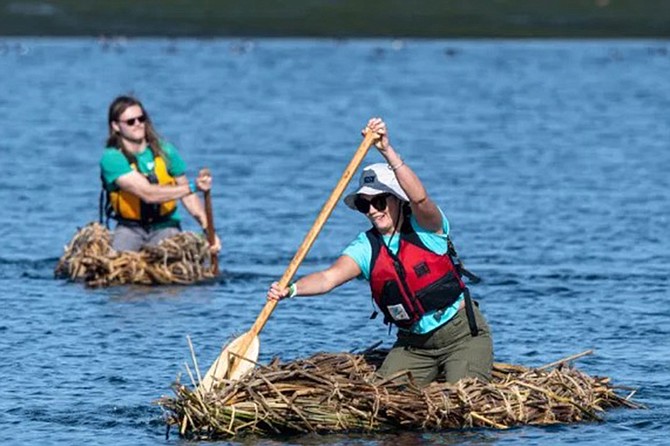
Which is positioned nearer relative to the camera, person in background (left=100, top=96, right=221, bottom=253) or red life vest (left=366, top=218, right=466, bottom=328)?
red life vest (left=366, top=218, right=466, bottom=328)

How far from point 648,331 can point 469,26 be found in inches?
3020

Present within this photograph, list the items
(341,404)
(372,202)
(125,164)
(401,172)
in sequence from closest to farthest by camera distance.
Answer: (401,172) < (341,404) < (372,202) < (125,164)

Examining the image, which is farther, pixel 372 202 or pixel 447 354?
pixel 447 354

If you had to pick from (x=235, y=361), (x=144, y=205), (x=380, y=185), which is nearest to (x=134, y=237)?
(x=144, y=205)

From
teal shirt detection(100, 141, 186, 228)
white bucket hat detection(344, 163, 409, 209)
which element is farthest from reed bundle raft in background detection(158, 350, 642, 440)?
teal shirt detection(100, 141, 186, 228)

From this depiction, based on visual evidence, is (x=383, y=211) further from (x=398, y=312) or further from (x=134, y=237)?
(x=134, y=237)

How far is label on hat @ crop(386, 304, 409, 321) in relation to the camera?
14938mm

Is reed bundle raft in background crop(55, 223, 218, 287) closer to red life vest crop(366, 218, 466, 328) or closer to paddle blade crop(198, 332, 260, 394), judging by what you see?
paddle blade crop(198, 332, 260, 394)

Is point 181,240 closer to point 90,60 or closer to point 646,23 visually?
point 90,60

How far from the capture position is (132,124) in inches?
850

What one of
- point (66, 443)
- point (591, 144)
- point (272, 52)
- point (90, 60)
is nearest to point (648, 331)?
point (66, 443)

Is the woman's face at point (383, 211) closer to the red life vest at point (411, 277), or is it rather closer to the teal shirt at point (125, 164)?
the red life vest at point (411, 277)

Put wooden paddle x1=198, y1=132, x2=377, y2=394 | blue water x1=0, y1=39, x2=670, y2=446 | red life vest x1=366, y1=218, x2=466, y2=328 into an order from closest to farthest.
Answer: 1. wooden paddle x1=198, y1=132, x2=377, y2=394
2. red life vest x1=366, y1=218, x2=466, y2=328
3. blue water x1=0, y1=39, x2=670, y2=446

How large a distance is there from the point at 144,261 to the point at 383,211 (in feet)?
26.2
